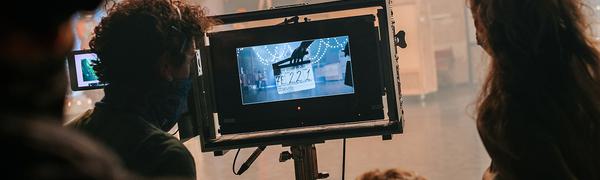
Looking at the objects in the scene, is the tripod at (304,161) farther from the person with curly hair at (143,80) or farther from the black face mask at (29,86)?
the black face mask at (29,86)

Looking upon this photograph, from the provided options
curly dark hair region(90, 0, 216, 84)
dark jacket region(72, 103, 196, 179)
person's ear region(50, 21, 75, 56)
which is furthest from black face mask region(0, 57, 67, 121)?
curly dark hair region(90, 0, 216, 84)

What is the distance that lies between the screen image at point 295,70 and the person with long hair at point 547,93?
70 cm

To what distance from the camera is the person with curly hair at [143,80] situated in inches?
47.4

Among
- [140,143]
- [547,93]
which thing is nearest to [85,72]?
[140,143]

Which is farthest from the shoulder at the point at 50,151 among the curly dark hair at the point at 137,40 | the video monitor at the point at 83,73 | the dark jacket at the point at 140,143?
the video monitor at the point at 83,73

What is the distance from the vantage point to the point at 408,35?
13.8 feet

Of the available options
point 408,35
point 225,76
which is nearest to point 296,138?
point 225,76

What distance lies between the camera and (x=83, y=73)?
1797 mm

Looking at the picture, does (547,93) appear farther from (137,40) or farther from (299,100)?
(299,100)

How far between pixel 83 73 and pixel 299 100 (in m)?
0.53

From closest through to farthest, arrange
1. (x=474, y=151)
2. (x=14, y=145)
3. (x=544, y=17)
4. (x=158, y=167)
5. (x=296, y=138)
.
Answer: (x=14, y=145)
(x=544, y=17)
(x=158, y=167)
(x=296, y=138)
(x=474, y=151)

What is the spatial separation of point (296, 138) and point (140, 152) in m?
0.59

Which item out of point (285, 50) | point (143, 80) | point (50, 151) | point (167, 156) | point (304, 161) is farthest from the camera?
point (304, 161)

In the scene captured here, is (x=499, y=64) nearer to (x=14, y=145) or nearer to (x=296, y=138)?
(x=296, y=138)
